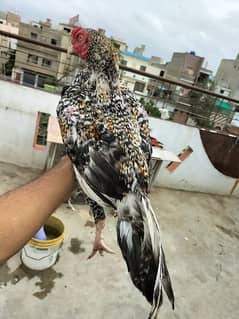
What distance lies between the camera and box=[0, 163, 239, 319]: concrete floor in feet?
5.77

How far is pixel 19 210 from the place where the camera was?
29.8 inches

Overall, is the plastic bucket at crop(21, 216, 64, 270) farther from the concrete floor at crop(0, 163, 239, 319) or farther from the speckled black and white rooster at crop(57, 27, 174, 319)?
the speckled black and white rooster at crop(57, 27, 174, 319)

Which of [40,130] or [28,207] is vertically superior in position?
[28,207]

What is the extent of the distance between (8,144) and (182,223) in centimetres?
240

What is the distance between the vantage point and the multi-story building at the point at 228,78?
68.2ft

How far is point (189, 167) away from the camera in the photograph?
3.79 meters

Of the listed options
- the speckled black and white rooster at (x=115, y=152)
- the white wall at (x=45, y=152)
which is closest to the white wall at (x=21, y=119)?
the white wall at (x=45, y=152)

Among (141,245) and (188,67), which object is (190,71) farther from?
(141,245)

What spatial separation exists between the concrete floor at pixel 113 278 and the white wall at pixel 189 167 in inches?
28.8

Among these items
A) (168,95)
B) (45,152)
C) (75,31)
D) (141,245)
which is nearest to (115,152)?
(141,245)

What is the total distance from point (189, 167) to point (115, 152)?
2922 millimetres

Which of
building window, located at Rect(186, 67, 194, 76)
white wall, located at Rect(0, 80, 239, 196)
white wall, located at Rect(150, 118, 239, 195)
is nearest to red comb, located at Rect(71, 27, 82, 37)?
white wall, located at Rect(0, 80, 239, 196)

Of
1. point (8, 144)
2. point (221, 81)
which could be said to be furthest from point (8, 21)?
point (8, 144)

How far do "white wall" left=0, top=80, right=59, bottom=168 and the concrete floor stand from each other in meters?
0.28
